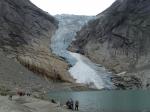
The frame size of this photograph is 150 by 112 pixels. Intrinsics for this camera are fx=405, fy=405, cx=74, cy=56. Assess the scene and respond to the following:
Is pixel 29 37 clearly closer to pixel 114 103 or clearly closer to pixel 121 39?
pixel 121 39

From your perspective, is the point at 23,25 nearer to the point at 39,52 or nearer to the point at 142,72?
the point at 39,52

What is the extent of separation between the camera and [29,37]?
125250 millimetres

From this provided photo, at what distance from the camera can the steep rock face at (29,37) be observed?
107 metres

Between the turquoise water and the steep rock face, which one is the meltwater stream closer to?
the steep rock face

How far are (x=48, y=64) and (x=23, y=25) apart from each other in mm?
25094

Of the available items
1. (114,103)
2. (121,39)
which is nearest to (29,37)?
(121,39)

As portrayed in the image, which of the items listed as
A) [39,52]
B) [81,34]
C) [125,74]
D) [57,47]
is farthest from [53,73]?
[81,34]

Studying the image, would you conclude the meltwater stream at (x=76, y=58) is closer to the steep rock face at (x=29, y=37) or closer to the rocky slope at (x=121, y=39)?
the steep rock face at (x=29, y=37)

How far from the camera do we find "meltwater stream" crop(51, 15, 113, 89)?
10650cm

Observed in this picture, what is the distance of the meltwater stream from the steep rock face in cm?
282

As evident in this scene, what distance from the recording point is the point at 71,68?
115 meters

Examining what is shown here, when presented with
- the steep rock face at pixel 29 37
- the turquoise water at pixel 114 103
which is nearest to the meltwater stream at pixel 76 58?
the steep rock face at pixel 29 37

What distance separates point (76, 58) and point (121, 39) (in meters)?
16.2

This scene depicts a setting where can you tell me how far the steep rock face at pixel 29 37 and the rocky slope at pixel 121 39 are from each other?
13.9m
